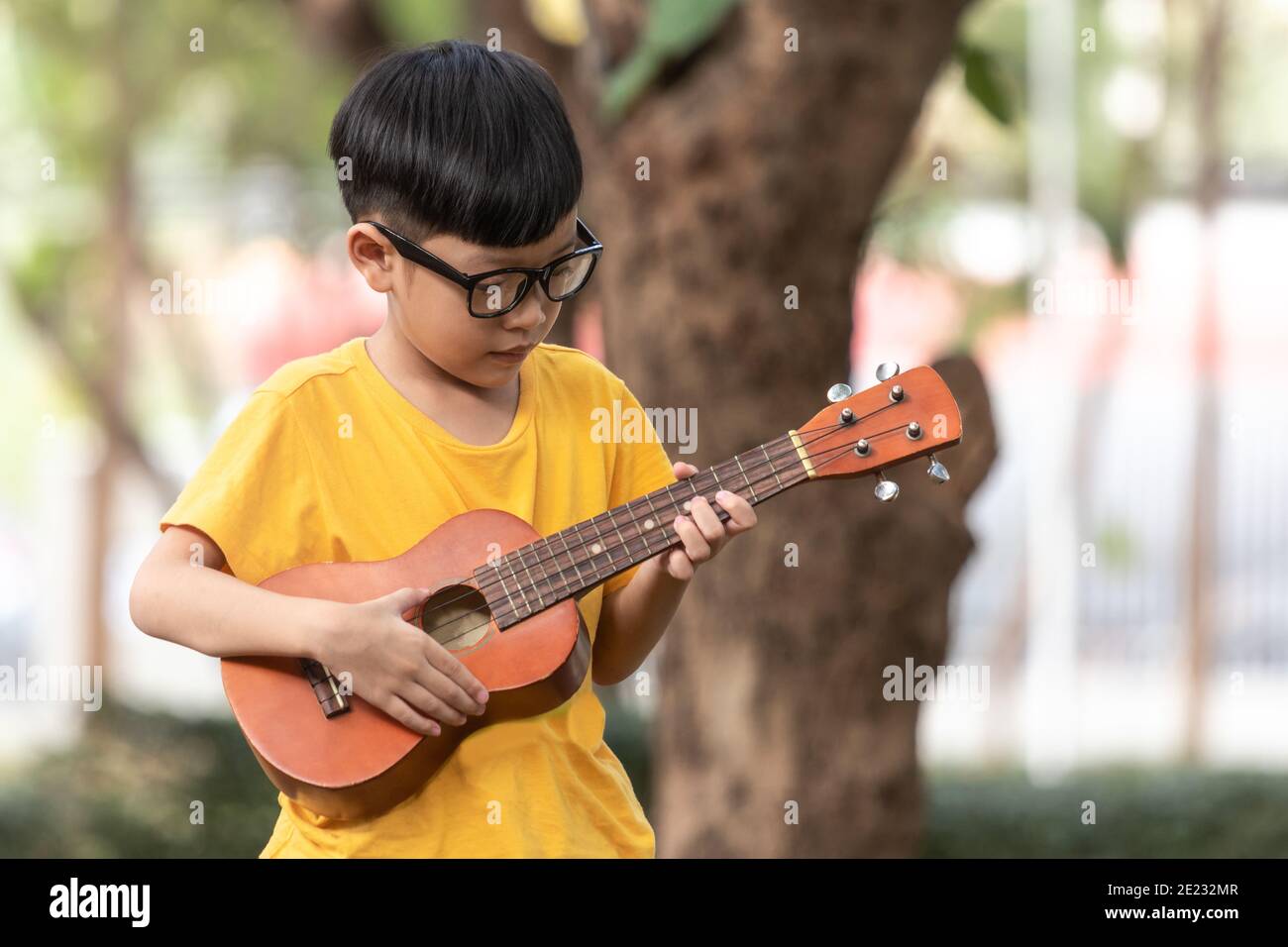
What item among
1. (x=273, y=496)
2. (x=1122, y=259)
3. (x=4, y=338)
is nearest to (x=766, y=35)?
(x=1122, y=259)

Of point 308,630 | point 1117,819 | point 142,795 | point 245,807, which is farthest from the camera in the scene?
point 1117,819

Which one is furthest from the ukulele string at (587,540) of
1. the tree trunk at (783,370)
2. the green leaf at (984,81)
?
the green leaf at (984,81)

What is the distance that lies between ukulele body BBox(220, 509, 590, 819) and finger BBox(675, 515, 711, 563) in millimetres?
167

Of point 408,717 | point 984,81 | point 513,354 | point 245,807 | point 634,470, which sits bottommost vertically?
point 245,807

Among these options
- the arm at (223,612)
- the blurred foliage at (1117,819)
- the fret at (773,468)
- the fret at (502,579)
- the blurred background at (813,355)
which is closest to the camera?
the arm at (223,612)

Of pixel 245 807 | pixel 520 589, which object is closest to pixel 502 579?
pixel 520 589

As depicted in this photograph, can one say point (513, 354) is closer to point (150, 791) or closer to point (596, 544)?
point (596, 544)

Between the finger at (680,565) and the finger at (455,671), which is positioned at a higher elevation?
the finger at (680,565)

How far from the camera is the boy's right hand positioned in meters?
1.81

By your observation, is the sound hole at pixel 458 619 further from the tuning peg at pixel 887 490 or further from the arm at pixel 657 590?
the tuning peg at pixel 887 490

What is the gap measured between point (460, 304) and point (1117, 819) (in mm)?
5642

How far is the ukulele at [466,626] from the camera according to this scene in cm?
185

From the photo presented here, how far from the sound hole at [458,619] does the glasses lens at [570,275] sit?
1.31ft

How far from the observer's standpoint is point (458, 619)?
2.00 metres
